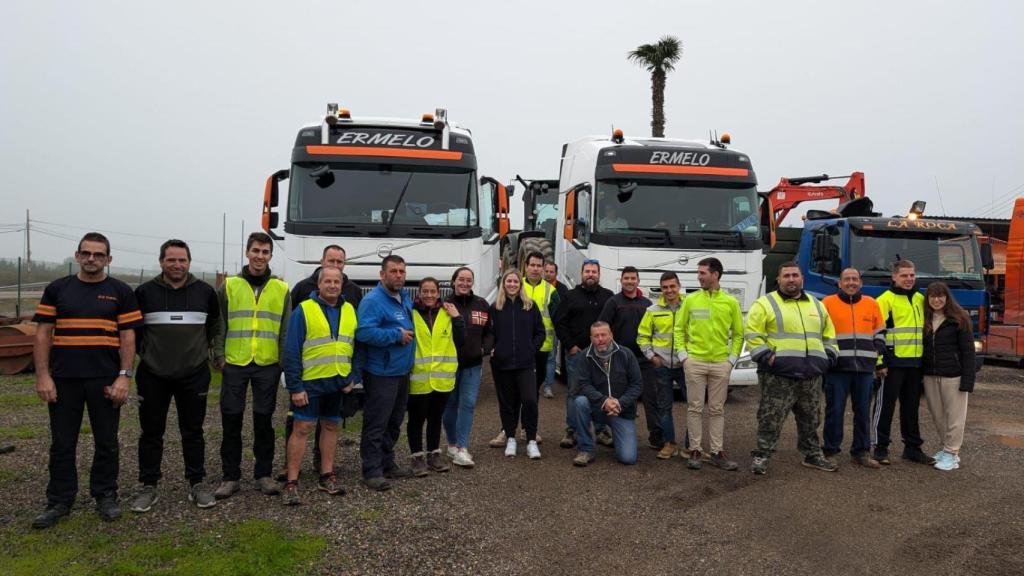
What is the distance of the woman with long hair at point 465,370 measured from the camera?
239 inches

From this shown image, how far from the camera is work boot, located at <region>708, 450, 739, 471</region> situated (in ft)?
19.9

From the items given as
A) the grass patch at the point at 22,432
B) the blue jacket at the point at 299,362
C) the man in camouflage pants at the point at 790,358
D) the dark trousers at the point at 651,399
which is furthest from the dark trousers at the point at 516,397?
the grass patch at the point at 22,432

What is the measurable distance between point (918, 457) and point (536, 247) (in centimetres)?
677

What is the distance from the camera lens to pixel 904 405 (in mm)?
6457

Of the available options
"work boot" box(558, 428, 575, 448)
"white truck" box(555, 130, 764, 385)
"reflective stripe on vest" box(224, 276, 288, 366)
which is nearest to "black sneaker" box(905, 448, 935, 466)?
"white truck" box(555, 130, 764, 385)

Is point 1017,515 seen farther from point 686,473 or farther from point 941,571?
point 686,473

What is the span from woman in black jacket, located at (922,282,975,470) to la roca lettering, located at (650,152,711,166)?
11.0ft

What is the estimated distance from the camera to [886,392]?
6.46 m

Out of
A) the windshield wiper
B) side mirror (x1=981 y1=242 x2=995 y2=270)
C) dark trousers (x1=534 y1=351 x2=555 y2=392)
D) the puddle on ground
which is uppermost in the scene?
the windshield wiper

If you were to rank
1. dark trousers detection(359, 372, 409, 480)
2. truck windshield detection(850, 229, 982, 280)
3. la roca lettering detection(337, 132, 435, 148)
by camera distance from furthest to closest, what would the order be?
truck windshield detection(850, 229, 982, 280) < la roca lettering detection(337, 132, 435, 148) < dark trousers detection(359, 372, 409, 480)

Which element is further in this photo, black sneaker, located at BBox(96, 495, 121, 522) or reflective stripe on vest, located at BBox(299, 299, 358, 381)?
reflective stripe on vest, located at BBox(299, 299, 358, 381)

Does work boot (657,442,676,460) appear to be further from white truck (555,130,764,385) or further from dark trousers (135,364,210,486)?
dark trousers (135,364,210,486)

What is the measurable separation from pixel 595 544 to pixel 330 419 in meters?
2.19

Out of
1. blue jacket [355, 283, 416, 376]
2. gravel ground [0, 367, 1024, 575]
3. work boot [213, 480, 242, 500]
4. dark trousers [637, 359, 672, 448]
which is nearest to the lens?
gravel ground [0, 367, 1024, 575]
